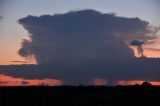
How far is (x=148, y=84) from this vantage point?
174 meters
